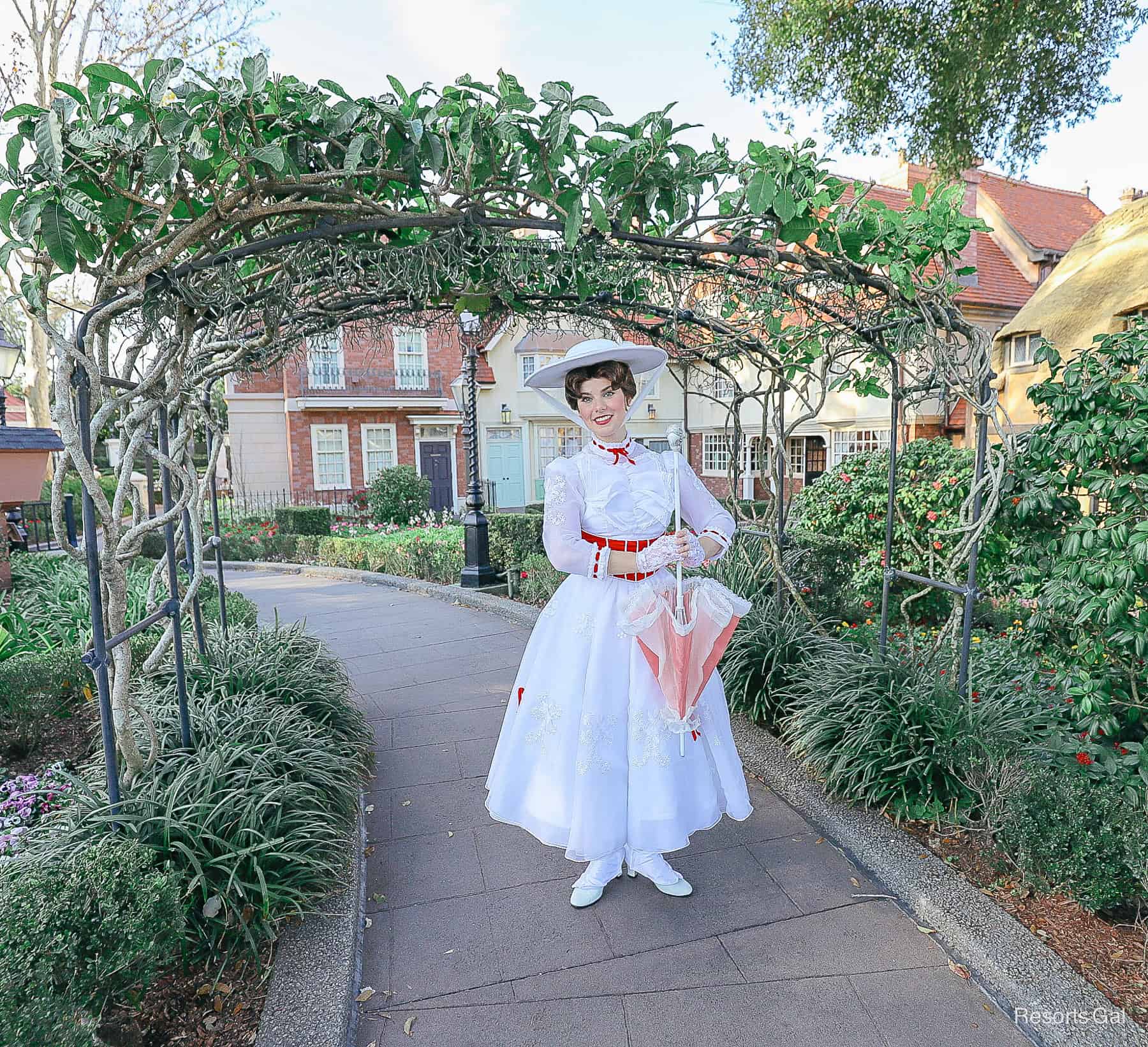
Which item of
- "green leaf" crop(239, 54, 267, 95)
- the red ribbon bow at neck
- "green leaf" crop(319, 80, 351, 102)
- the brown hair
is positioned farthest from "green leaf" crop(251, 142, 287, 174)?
the red ribbon bow at neck

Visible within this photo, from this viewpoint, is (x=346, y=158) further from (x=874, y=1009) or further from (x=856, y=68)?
(x=856, y=68)

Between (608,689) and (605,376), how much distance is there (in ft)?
3.59

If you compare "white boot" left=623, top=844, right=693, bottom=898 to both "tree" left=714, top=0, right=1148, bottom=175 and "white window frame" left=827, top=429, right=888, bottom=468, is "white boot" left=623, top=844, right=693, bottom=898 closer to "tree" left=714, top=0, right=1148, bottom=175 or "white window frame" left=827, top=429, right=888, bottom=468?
"tree" left=714, top=0, right=1148, bottom=175

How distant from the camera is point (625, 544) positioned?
2.56m

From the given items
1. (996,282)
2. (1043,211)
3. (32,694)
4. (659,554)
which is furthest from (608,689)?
(1043,211)

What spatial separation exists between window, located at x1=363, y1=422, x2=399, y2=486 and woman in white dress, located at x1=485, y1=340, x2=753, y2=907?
58.6ft

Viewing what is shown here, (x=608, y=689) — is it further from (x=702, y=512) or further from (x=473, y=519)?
(x=473, y=519)

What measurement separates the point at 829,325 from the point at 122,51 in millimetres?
13985

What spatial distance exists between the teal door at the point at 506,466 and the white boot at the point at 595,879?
18704 millimetres

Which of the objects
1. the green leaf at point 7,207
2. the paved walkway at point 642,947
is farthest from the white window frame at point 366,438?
the green leaf at point 7,207

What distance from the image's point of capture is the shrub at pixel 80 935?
1.63 meters

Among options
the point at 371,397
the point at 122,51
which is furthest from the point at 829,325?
the point at 371,397

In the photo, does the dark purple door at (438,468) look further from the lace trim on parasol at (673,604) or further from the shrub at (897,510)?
the lace trim on parasol at (673,604)

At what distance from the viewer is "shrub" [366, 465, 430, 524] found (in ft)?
46.6
